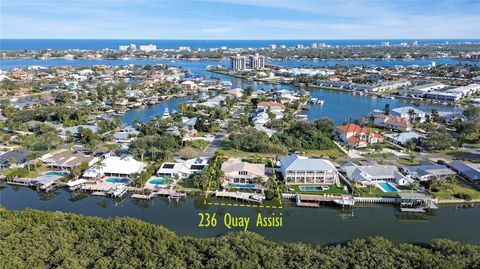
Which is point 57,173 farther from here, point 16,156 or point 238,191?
point 238,191

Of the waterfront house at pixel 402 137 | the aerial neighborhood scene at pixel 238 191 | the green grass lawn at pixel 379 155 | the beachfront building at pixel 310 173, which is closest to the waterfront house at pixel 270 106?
the aerial neighborhood scene at pixel 238 191

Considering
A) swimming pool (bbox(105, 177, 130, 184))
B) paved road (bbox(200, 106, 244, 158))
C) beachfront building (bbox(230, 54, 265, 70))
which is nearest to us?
swimming pool (bbox(105, 177, 130, 184))

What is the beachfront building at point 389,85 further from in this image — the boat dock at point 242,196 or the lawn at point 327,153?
the boat dock at point 242,196

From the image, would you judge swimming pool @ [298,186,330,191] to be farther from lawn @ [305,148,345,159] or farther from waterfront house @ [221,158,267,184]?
lawn @ [305,148,345,159]

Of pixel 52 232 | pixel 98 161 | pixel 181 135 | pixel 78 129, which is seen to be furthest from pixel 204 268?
pixel 78 129

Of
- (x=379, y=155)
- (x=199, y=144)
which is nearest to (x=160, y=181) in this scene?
(x=199, y=144)

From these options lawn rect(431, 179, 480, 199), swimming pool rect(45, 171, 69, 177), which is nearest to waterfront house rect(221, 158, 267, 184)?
lawn rect(431, 179, 480, 199)
